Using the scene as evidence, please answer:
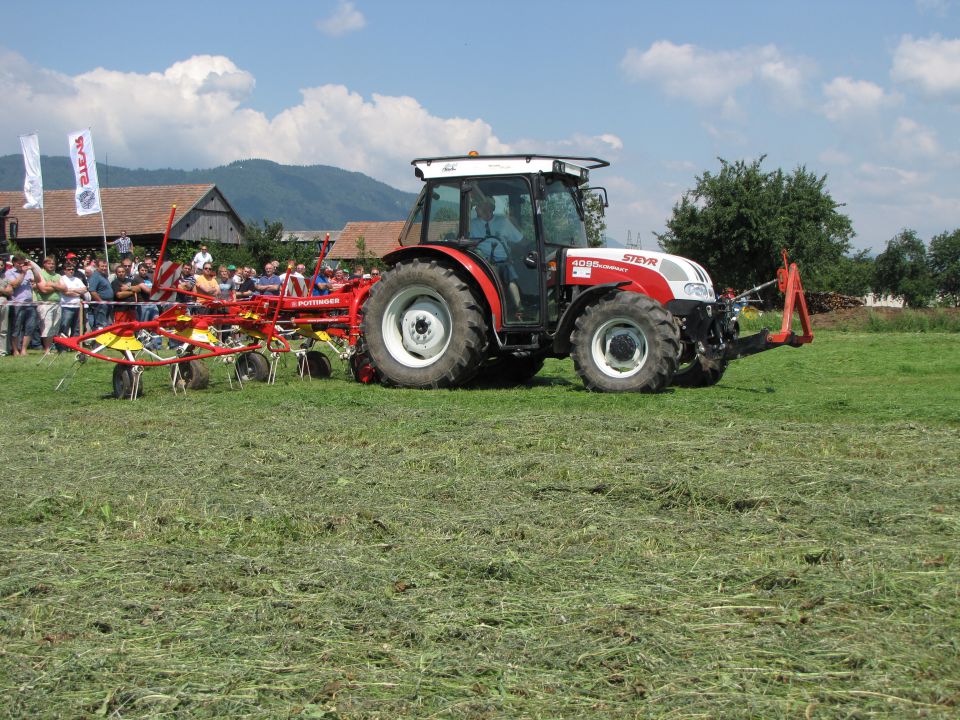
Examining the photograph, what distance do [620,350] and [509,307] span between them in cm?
→ 118

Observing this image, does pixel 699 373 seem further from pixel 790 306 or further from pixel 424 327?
pixel 424 327

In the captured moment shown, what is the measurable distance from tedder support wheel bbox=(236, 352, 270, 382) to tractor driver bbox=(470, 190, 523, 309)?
8.59 ft

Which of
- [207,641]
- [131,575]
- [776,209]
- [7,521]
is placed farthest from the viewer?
[776,209]

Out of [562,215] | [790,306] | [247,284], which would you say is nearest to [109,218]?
[247,284]

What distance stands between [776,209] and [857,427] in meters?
34.9

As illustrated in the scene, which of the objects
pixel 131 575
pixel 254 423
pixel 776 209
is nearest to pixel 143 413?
pixel 254 423

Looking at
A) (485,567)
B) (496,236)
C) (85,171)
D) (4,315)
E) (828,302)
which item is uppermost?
(85,171)

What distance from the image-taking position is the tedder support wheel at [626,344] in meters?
8.90

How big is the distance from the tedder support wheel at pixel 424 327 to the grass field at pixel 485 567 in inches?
87.7

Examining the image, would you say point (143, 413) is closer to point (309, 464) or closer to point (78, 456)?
point (78, 456)

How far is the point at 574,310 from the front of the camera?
9.37m

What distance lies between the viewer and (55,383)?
34.3 feet

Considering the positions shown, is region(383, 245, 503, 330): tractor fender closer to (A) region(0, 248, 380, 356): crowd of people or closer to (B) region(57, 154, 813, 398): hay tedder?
(B) region(57, 154, 813, 398): hay tedder

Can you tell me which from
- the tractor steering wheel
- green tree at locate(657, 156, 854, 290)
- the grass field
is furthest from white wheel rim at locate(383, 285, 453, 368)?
green tree at locate(657, 156, 854, 290)
